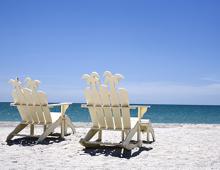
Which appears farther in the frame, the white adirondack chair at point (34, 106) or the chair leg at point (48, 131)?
the white adirondack chair at point (34, 106)

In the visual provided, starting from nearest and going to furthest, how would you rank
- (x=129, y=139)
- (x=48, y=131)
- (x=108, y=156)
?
1. (x=108, y=156)
2. (x=129, y=139)
3. (x=48, y=131)

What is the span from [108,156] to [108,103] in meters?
1.12

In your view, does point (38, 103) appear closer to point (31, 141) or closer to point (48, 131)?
point (48, 131)

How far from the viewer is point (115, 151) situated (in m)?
7.07

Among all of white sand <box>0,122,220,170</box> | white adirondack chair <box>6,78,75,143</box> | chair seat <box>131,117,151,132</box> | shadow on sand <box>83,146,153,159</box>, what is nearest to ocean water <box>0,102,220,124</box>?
white adirondack chair <box>6,78,75,143</box>

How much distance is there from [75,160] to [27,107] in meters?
2.94

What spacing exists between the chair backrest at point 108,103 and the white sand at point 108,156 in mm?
570

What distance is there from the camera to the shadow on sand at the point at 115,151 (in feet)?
21.7

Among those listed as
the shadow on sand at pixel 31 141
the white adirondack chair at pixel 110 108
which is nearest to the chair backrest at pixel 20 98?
the shadow on sand at pixel 31 141

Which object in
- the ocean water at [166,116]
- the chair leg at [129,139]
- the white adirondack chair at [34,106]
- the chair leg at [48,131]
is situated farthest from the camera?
the ocean water at [166,116]

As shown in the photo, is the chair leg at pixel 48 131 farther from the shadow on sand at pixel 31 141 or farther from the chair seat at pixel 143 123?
the chair seat at pixel 143 123

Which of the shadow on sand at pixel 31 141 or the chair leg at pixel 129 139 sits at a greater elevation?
the chair leg at pixel 129 139

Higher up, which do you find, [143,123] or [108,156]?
[143,123]

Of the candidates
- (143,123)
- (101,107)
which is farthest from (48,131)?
(143,123)
